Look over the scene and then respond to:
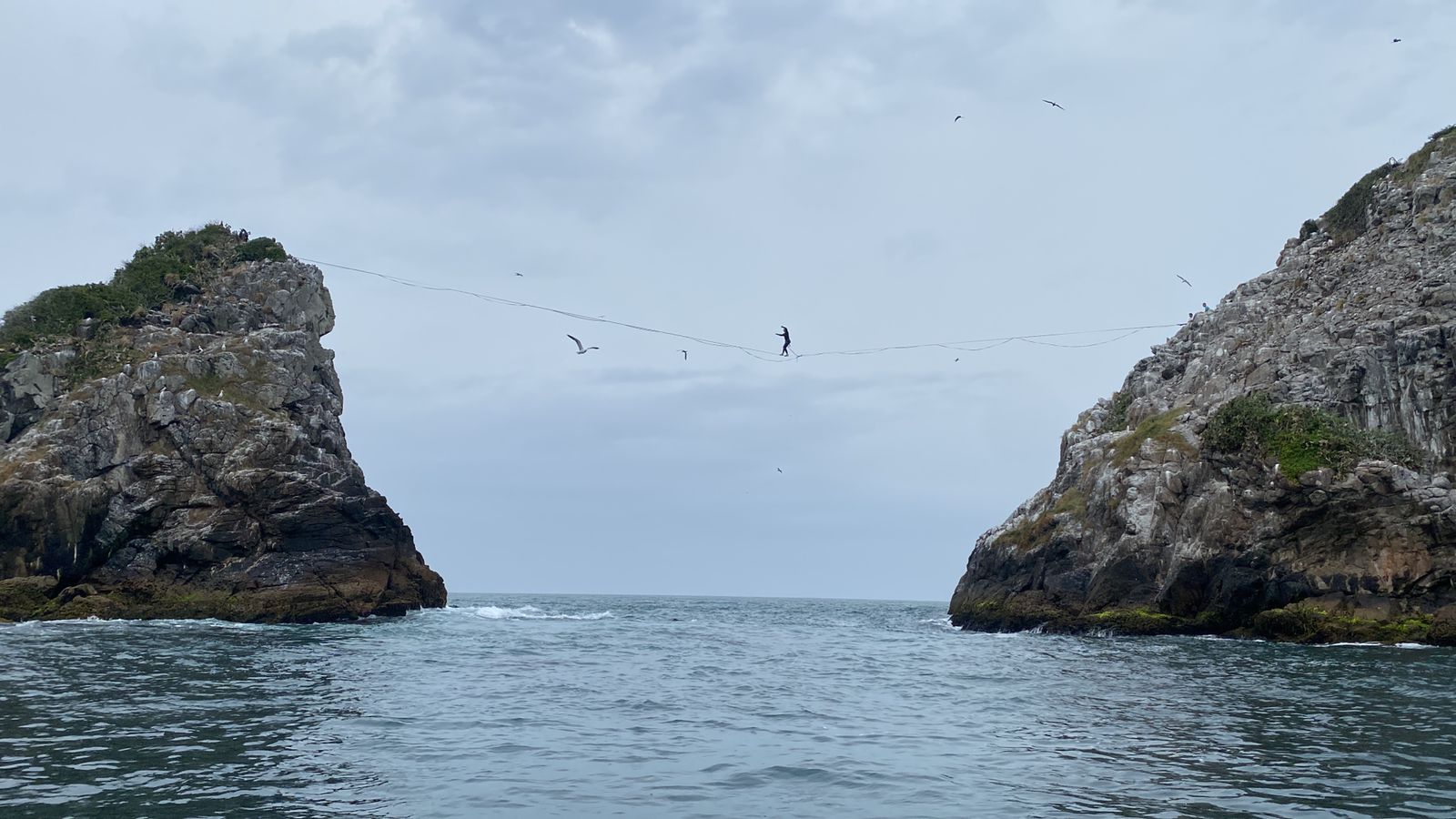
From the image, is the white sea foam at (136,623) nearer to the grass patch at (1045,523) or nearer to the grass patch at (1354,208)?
the grass patch at (1045,523)

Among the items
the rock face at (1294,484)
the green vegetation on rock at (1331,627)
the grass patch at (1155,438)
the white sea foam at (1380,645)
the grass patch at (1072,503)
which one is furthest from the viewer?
the grass patch at (1072,503)

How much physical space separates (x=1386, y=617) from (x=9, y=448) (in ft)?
238

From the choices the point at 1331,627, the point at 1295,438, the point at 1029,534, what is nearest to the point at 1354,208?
the point at 1295,438

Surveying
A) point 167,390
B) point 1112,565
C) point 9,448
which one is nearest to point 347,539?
point 167,390

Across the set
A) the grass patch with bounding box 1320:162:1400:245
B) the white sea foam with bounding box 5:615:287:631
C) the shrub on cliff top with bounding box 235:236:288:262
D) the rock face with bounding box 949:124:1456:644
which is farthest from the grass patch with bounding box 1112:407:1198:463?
the shrub on cliff top with bounding box 235:236:288:262

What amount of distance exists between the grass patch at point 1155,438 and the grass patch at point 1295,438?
2171 mm

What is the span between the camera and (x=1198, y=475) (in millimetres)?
57844

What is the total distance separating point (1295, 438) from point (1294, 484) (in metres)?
4.22

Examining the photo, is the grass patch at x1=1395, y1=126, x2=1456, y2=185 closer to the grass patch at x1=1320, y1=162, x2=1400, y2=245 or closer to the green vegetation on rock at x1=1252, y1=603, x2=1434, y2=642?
the grass patch at x1=1320, y1=162, x2=1400, y2=245

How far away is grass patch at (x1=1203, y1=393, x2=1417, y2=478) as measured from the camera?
5206cm

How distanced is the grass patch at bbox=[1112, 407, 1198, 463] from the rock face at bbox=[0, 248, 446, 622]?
47.2 metres

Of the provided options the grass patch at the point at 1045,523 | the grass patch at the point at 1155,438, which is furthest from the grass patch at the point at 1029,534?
the grass patch at the point at 1155,438

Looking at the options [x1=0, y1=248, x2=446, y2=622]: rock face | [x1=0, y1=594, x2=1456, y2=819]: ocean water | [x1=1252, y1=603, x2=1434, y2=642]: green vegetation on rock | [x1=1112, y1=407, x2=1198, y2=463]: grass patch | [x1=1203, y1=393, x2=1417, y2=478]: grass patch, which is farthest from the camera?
[x1=1112, y1=407, x2=1198, y2=463]: grass patch

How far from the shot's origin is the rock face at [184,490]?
53.6 metres
